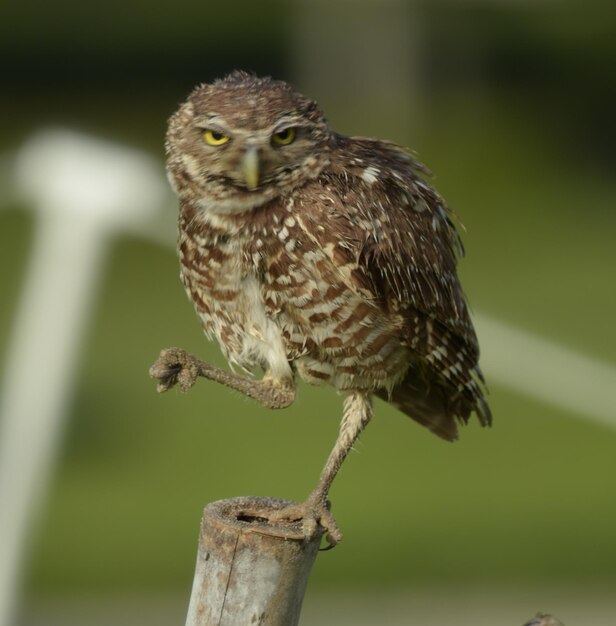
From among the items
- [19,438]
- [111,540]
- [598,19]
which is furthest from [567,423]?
[598,19]

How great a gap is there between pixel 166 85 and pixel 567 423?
19376 mm

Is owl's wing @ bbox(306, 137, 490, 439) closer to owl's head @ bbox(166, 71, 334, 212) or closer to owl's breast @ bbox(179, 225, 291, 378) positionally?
owl's head @ bbox(166, 71, 334, 212)

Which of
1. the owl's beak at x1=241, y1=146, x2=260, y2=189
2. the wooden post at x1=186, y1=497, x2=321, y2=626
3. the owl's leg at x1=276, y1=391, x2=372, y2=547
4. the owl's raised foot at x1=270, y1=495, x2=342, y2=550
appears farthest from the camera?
the owl's beak at x1=241, y1=146, x2=260, y2=189

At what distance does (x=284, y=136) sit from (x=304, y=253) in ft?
1.25

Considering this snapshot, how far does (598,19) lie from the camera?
110 feet

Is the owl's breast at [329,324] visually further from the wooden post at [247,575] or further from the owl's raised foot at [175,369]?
the wooden post at [247,575]

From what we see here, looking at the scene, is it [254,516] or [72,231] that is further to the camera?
[72,231]

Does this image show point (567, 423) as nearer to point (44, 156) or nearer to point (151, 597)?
point (151, 597)

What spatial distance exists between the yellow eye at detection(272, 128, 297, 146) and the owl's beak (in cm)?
10

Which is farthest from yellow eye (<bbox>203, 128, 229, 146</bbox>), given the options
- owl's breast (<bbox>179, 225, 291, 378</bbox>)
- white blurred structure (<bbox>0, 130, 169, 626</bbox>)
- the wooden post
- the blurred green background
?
the blurred green background

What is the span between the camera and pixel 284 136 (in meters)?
4.98

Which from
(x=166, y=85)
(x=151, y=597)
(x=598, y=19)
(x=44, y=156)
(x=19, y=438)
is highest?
(x=598, y=19)

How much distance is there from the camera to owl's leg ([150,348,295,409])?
5039 mm

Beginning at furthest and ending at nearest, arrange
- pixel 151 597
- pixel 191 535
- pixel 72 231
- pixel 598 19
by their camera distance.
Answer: pixel 598 19, pixel 191 535, pixel 151 597, pixel 72 231
